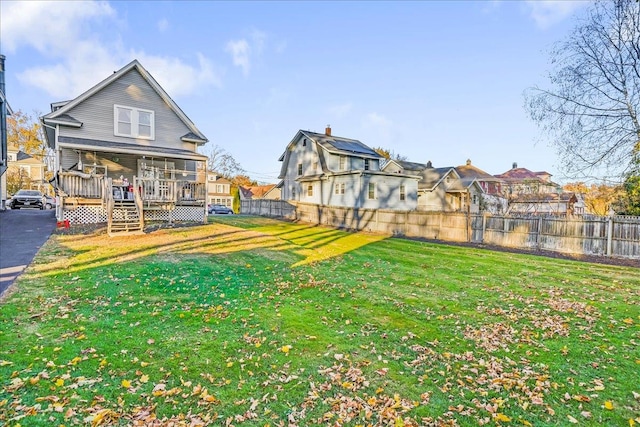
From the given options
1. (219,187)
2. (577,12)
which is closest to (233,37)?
(577,12)

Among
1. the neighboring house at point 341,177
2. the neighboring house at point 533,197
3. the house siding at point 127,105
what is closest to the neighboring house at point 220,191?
the neighboring house at point 341,177

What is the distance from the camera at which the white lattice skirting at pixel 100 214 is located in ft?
52.1

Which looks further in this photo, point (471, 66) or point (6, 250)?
point (471, 66)

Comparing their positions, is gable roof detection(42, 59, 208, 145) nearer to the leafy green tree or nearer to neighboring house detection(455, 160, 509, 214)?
neighboring house detection(455, 160, 509, 214)

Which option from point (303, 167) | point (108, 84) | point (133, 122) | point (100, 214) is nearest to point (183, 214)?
point (100, 214)

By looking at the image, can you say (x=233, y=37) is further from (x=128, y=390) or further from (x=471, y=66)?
(x=128, y=390)

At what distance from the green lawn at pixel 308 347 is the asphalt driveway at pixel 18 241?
447 millimetres

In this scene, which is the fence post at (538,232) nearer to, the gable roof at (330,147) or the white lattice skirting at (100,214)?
the white lattice skirting at (100,214)

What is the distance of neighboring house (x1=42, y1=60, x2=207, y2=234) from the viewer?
15.3m

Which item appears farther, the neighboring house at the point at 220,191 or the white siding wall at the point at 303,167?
the neighboring house at the point at 220,191

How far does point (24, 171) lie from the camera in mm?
43969

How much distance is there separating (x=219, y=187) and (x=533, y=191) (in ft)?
160

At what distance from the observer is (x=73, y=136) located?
666 inches

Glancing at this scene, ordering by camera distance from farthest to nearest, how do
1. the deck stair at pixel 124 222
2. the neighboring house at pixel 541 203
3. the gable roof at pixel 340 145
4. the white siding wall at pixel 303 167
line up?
the white siding wall at pixel 303 167
the gable roof at pixel 340 145
the neighboring house at pixel 541 203
the deck stair at pixel 124 222
